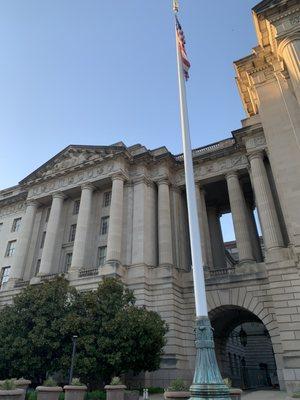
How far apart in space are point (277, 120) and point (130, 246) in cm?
1912

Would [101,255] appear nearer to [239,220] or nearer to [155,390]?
[239,220]

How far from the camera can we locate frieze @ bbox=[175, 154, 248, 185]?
38.0m

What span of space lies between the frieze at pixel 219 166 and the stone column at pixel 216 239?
762 centimetres

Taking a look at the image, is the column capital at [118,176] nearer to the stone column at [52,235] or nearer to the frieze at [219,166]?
the stone column at [52,235]

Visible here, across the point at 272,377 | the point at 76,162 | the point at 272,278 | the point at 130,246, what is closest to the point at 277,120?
the point at 272,278

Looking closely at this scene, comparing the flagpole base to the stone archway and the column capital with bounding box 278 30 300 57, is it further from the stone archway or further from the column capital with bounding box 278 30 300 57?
the column capital with bounding box 278 30 300 57

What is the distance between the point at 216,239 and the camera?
140ft

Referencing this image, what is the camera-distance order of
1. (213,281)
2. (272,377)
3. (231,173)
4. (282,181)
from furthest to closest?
1. (272,377)
2. (231,173)
3. (213,281)
4. (282,181)

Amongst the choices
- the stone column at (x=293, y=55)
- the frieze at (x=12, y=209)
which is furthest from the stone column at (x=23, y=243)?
the stone column at (x=293, y=55)

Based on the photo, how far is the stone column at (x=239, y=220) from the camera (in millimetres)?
32938

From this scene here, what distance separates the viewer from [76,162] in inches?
1702

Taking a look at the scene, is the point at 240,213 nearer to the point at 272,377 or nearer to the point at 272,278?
the point at 272,278

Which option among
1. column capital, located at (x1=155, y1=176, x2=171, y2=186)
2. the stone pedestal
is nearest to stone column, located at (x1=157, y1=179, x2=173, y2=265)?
column capital, located at (x1=155, y1=176, x2=171, y2=186)

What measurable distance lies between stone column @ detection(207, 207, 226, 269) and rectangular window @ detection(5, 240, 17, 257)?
26.4 meters
